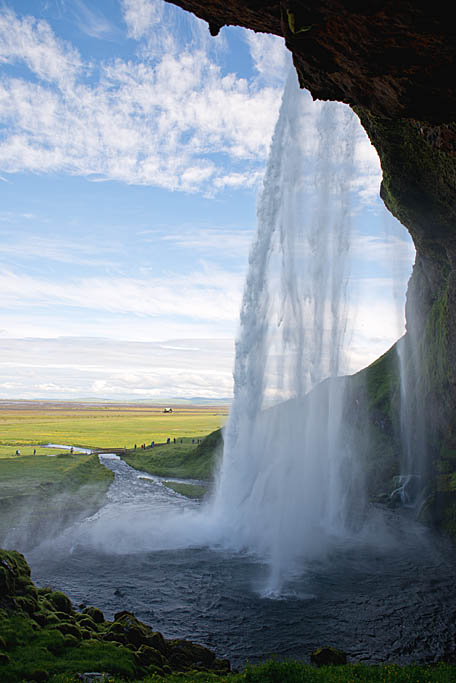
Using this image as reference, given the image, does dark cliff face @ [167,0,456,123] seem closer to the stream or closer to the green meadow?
the stream

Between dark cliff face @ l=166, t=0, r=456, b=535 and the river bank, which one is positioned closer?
dark cliff face @ l=166, t=0, r=456, b=535

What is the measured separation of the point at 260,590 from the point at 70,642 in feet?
34.2

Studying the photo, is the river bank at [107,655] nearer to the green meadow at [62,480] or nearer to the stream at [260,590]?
the stream at [260,590]

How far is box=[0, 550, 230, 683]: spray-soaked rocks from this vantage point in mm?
12547

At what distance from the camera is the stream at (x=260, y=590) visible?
16969 mm

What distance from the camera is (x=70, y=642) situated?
14.1 m

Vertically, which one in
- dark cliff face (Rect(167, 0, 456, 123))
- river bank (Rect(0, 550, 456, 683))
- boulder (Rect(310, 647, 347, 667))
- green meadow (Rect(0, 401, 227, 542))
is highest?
dark cliff face (Rect(167, 0, 456, 123))

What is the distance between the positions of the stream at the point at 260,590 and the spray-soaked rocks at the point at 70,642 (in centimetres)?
180

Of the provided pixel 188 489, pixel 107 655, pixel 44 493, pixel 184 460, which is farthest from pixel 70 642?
pixel 184 460

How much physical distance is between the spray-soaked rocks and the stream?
180cm

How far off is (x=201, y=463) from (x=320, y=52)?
190 feet

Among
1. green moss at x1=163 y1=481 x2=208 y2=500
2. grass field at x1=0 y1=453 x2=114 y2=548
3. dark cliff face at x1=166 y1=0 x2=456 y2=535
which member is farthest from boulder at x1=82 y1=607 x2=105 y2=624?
green moss at x1=163 y1=481 x2=208 y2=500

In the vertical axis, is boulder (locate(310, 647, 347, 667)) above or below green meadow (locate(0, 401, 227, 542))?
above

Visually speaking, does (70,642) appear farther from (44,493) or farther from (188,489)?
(188,489)
